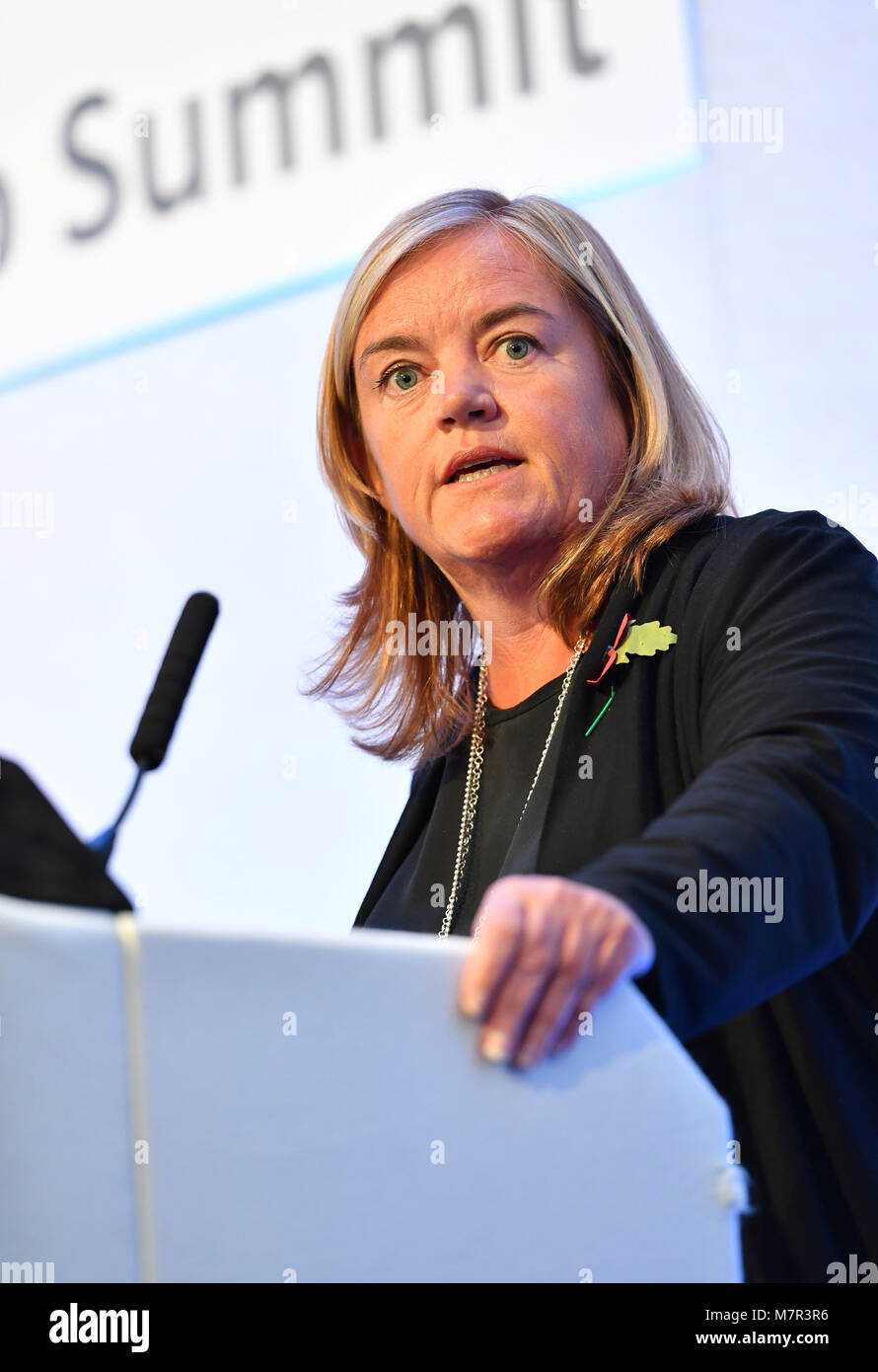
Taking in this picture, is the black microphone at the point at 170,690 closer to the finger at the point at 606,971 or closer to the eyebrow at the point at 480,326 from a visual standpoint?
the finger at the point at 606,971

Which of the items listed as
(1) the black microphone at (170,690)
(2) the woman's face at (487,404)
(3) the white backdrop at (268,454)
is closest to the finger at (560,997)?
(1) the black microphone at (170,690)

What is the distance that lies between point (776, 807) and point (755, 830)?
0.11ft

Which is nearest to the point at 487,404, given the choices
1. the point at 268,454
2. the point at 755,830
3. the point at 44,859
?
the point at 755,830

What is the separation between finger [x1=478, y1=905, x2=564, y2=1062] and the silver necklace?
2.37 feet

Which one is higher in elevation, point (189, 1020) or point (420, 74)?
point (420, 74)

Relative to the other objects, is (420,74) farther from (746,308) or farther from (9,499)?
(9,499)

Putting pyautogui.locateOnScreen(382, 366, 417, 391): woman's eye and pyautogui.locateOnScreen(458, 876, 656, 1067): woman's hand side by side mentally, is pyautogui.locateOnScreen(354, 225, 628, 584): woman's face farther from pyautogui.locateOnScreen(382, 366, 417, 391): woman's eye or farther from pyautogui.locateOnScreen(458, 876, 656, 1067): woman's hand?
pyautogui.locateOnScreen(458, 876, 656, 1067): woman's hand

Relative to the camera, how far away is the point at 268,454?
2.54 m

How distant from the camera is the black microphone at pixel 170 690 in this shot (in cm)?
85

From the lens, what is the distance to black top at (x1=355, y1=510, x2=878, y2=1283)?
0.73 m

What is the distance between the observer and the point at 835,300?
8.41ft

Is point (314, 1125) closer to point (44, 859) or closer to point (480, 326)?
point (44, 859)
